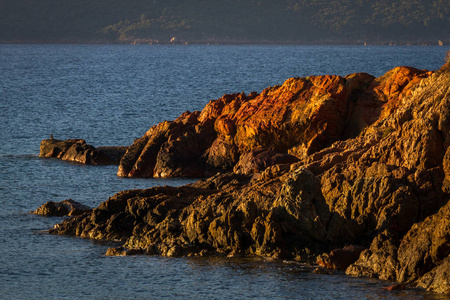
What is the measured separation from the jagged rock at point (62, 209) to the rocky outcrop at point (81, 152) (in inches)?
548

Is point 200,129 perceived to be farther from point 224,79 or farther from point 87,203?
point 224,79

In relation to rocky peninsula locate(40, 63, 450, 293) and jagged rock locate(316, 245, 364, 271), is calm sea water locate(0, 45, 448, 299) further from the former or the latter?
rocky peninsula locate(40, 63, 450, 293)

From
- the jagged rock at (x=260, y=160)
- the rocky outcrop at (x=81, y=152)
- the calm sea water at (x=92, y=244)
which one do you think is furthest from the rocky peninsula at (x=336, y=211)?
the rocky outcrop at (x=81, y=152)

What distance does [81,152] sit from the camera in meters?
54.2

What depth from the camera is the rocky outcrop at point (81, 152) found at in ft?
176

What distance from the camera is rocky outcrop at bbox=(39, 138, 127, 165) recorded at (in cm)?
5369

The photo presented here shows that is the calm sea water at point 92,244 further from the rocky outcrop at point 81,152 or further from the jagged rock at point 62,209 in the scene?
the rocky outcrop at point 81,152

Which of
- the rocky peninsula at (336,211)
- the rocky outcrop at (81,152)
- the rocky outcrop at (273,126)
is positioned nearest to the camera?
the rocky peninsula at (336,211)

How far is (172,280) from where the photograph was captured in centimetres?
2872

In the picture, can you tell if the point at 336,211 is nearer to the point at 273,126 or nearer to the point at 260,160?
the point at 260,160

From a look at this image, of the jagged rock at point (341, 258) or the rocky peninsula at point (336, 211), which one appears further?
the jagged rock at point (341, 258)

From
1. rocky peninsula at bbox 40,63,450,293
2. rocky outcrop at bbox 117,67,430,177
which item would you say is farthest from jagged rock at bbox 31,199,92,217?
rocky outcrop at bbox 117,67,430,177

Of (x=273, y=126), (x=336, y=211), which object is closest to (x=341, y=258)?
(x=336, y=211)

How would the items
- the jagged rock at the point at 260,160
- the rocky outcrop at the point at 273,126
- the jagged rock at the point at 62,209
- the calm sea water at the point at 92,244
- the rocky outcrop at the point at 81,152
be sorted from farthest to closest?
the rocky outcrop at the point at 81,152, the rocky outcrop at the point at 273,126, the jagged rock at the point at 260,160, the jagged rock at the point at 62,209, the calm sea water at the point at 92,244
